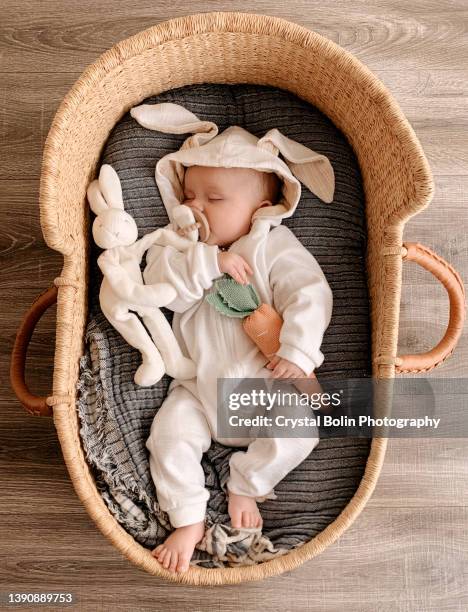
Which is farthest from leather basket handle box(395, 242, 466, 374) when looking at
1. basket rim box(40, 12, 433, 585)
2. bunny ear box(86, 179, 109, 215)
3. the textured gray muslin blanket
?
bunny ear box(86, 179, 109, 215)

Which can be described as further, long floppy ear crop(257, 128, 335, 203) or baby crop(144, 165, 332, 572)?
long floppy ear crop(257, 128, 335, 203)

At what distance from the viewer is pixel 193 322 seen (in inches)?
53.0

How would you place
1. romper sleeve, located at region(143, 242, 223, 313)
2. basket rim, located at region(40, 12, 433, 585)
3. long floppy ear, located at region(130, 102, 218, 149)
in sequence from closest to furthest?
basket rim, located at region(40, 12, 433, 585)
romper sleeve, located at region(143, 242, 223, 313)
long floppy ear, located at region(130, 102, 218, 149)

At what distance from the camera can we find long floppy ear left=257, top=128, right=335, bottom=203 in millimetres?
1368

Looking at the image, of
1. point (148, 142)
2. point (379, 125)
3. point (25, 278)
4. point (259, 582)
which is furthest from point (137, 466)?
point (379, 125)

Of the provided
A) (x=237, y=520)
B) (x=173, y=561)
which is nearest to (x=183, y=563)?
(x=173, y=561)

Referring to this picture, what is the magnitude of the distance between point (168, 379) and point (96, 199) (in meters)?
0.39

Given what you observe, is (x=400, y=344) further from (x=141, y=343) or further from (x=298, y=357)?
(x=141, y=343)

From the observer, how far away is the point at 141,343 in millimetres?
1282

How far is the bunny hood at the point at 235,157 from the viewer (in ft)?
4.37

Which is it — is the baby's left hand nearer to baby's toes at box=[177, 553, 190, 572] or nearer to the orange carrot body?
the orange carrot body

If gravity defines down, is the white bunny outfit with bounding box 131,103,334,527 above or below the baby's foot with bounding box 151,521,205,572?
above

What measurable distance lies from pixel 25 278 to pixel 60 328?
0.40 meters

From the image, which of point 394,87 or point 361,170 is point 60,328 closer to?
point 361,170
